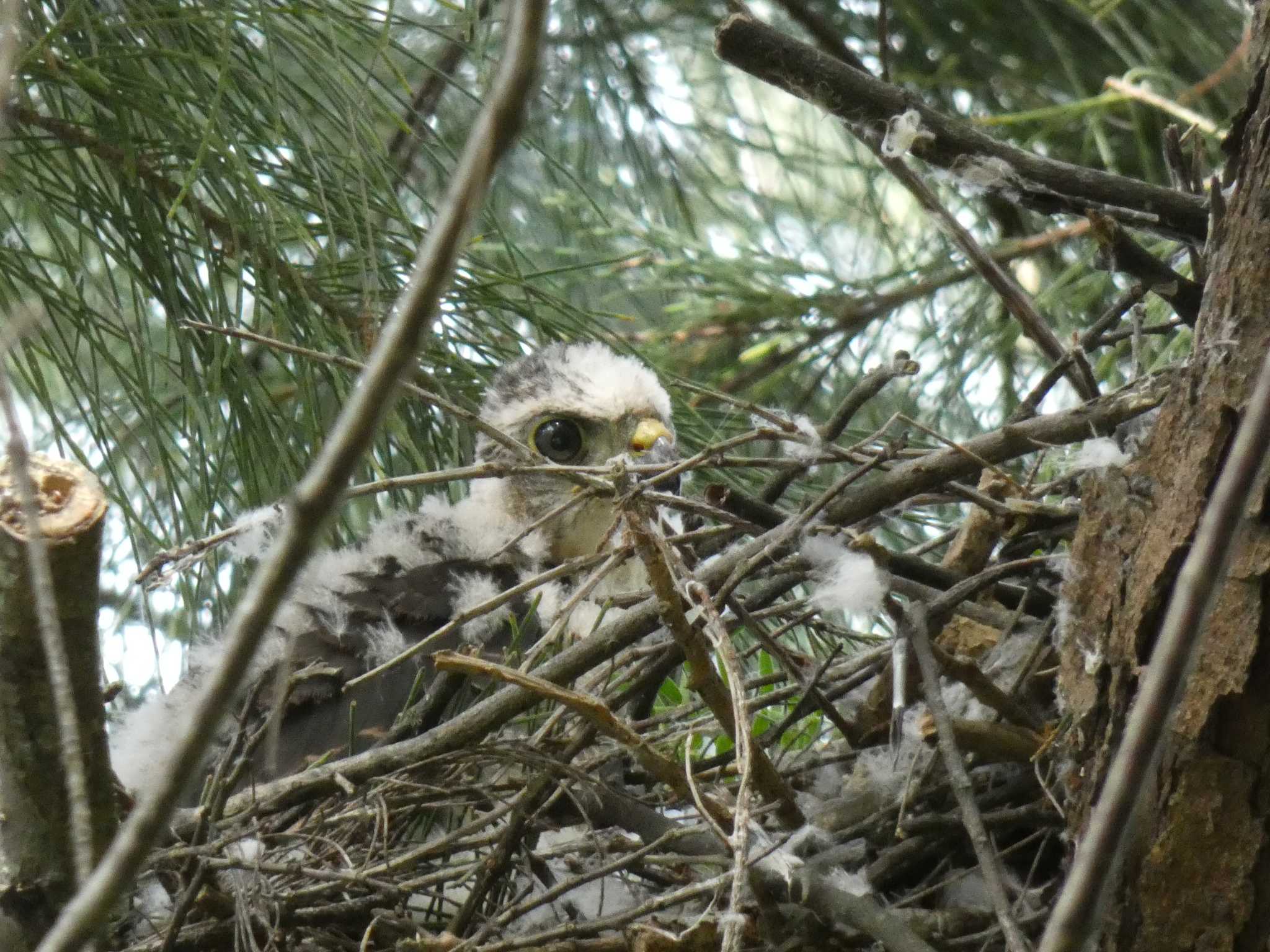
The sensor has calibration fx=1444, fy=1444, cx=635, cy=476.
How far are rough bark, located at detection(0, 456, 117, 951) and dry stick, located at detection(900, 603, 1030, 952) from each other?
2.64 ft

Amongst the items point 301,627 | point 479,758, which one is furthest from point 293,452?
point 479,758

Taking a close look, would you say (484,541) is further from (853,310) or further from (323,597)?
(853,310)

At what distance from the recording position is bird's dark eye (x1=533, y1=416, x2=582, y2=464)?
3125 mm

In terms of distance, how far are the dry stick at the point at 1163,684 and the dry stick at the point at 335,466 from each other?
396mm

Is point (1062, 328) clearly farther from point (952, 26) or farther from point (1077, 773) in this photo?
point (1077, 773)

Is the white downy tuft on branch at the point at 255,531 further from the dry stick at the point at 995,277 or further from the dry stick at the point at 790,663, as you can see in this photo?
the dry stick at the point at 995,277

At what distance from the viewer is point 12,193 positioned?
7.55 ft

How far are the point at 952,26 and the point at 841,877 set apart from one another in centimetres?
333

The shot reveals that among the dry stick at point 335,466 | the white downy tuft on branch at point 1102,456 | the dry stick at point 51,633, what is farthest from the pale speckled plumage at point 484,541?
the dry stick at point 335,466

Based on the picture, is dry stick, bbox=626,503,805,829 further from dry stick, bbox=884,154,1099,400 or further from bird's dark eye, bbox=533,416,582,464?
bird's dark eye, bbox=533,416,582,464

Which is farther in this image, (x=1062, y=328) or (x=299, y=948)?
(x=1062, y=328)

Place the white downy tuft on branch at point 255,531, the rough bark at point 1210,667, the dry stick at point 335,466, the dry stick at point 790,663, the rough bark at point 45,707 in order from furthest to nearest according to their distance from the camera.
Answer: the white downy tuft on branch at point 255,531 < the dry stick at point 790,663 < the rough bark at point 1210,667 < the rough bark at point 45,707 < the dry stick at point 335,466

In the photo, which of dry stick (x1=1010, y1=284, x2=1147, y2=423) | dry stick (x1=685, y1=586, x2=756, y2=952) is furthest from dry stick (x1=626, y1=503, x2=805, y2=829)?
dry stick (x1=1010, y1=284, x2=1147, y2=423)

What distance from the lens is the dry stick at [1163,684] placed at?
72cm
